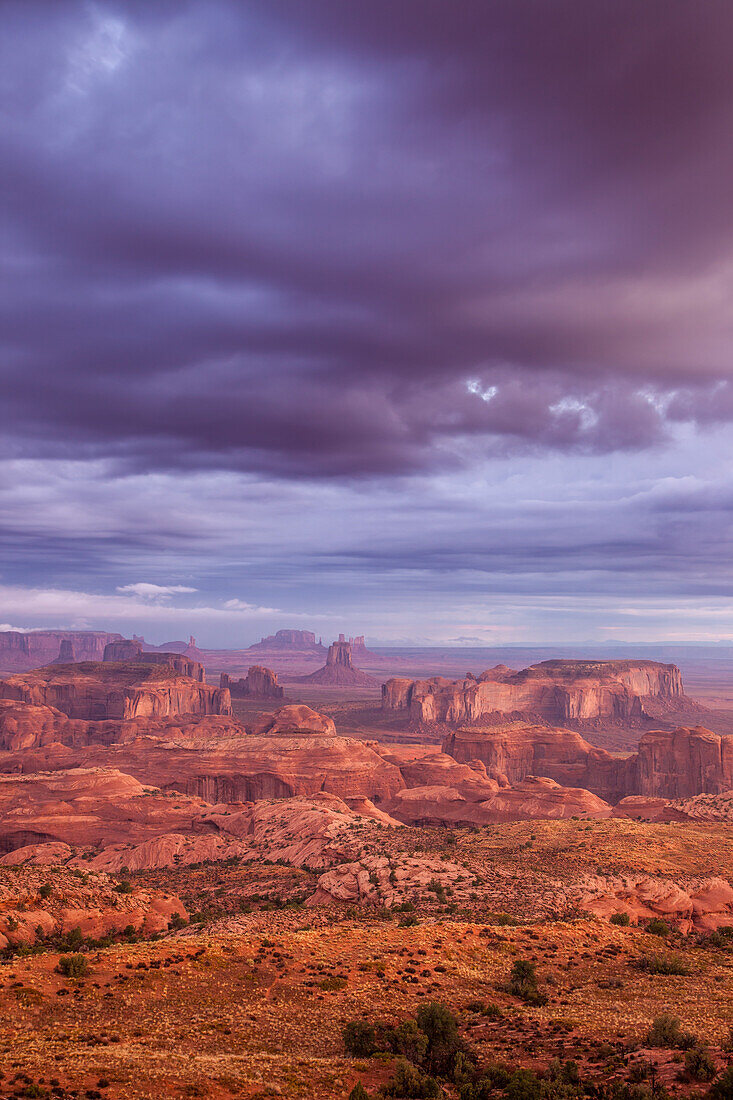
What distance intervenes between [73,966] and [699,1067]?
21297 mm

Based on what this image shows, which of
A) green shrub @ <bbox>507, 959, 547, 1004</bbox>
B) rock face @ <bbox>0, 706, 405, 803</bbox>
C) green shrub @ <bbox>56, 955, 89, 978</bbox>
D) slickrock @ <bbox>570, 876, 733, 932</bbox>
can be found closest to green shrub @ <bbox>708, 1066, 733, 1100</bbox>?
green shrub @ <bbox>507, 959, 547, 1004</bbox>

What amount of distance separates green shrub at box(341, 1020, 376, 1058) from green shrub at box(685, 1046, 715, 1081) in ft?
30.0

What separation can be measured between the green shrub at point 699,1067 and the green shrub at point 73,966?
20.8 m

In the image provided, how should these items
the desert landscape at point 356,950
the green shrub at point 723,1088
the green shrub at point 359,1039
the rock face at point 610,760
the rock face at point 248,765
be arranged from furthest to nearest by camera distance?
the rock face at point 610,760
the rock face at point 248,765
the green shrub at point 359,1039
the desert landscape at point 356,950
the green shrub at point 723,1088

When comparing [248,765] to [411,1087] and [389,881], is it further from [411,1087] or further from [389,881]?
[411,1087]

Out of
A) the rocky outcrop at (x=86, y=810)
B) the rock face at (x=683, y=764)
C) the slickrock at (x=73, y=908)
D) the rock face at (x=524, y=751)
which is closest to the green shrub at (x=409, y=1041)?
the slickrock at (x=73, y=908)

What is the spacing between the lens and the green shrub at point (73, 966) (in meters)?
25.2

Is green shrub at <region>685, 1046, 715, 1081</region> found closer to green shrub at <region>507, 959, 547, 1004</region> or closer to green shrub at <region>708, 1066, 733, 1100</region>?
green shrub at <region>708, 1066, 733, 1100</region>

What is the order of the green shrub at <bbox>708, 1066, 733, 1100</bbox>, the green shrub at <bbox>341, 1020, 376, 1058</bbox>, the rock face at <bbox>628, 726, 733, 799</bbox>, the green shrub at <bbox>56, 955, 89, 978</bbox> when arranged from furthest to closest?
1. the rock face at <bbox>628, 726, 733, 799</bbox>
2. the green shrub at <bbox>56, 955, 89, 978</bbox>
3. the green shrub at <bbox>341, 1020, 376, 1058</bbox>
4. the green shrub at <bbox>708, 1066, 733, 1100</bbox>

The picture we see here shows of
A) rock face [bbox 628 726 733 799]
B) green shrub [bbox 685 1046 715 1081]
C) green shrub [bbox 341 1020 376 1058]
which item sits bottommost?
rock face [bbox 628 726 733 799]

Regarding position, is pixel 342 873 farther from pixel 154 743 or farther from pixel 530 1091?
pixel 154 743

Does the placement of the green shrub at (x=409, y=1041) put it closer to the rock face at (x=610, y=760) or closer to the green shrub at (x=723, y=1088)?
the green shrub at (x=723, y=1088)

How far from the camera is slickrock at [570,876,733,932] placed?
39.2 m

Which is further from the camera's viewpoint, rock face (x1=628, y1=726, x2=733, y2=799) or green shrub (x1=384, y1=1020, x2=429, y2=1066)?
rock face (x1=628, y1=726, x2=733, y2=799)
